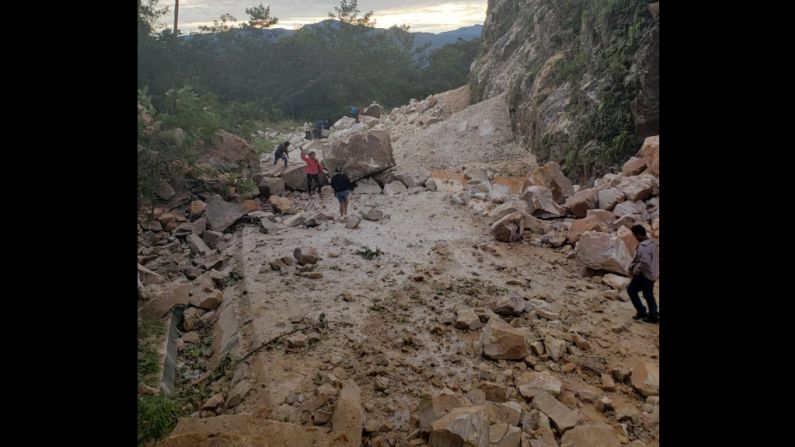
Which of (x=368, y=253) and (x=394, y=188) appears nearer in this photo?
(x=368, y=253)

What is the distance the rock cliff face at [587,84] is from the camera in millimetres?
11359

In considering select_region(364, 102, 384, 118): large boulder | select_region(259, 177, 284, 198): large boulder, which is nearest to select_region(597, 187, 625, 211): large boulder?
select_region(259, 177, 284, 198): large boulder

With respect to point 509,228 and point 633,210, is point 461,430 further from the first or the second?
point 633,210

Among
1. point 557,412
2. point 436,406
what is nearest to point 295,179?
point 436,406

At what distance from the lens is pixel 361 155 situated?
13539 millimetres

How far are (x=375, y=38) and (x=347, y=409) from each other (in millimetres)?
34034

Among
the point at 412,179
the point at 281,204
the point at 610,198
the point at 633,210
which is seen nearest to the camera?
the point at 633,210

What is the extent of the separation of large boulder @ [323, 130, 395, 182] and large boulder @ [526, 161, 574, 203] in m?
3.84

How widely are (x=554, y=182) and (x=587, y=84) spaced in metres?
3.58

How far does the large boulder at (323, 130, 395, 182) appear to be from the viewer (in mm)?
13430

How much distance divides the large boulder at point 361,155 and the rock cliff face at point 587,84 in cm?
458

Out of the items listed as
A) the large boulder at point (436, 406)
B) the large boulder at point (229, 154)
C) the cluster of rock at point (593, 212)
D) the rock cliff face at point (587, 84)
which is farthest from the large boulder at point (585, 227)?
the large boulder at point (229, 154)
